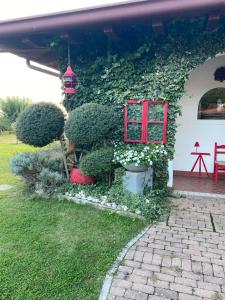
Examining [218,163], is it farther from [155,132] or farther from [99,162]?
[99,162]

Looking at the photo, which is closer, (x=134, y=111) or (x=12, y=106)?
(x=134, y=111)

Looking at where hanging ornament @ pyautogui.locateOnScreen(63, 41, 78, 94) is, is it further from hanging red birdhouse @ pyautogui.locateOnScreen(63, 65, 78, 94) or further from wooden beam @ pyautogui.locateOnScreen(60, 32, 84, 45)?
wooden beam @ pyautogui.locateOnScreen(60, 32, 84, 45)

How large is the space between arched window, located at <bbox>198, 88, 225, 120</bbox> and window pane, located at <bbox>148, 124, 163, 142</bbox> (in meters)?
1.85

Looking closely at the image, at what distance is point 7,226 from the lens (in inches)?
119

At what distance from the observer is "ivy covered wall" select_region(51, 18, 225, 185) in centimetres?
354

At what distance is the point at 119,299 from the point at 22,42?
441 centimetres

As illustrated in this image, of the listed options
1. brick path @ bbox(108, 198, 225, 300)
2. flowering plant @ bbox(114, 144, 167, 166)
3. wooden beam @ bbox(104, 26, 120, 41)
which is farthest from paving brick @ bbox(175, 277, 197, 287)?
wooden beam @ bbox(104, 26, 120, 41)

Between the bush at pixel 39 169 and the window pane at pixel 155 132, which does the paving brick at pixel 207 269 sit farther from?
the bush at pixel 39 169

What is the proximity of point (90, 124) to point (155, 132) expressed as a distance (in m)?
1.09

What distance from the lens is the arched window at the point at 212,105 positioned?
5.05 metres

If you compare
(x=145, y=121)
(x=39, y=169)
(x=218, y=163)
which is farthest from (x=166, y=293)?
(x=218, y=163)

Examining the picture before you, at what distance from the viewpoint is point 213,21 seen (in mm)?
3143

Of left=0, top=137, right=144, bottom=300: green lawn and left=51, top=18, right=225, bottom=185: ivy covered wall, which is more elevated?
left=51, top=18, right=225, bottom=185: ivy covered wall

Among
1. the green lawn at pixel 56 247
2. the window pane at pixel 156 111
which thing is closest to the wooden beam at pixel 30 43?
the window pane at pixel 156 111
